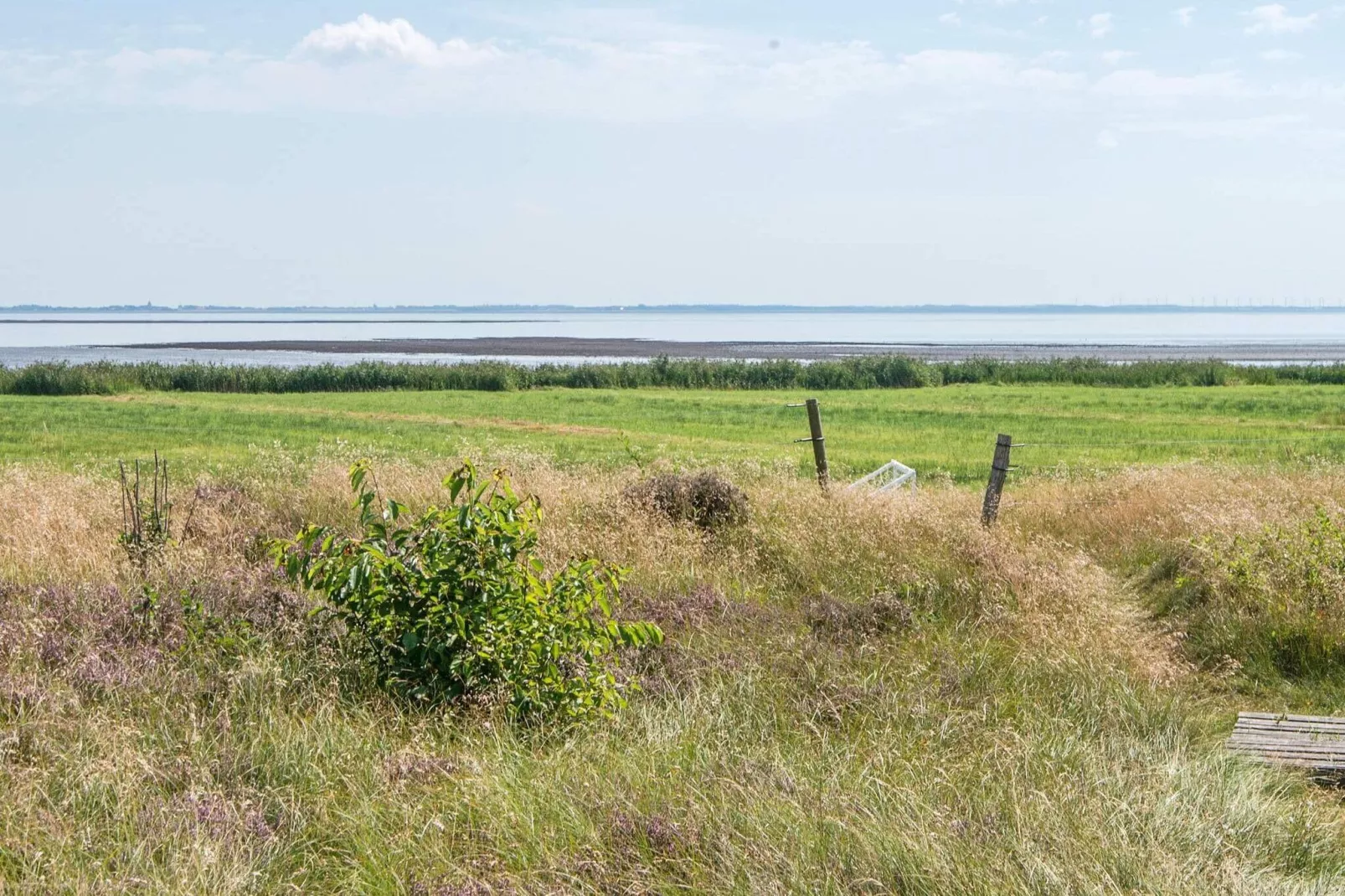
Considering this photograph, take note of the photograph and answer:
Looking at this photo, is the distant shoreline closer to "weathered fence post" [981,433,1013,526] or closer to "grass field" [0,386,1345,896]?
"weathered fence post" [981,433,1013,526]

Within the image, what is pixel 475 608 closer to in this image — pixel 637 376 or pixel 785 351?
pixel 637 376

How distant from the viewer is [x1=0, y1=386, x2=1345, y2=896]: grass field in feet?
16.5

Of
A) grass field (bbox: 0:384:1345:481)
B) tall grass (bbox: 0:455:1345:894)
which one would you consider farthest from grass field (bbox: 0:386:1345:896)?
grass field (bbox: 0:384:1345:481)

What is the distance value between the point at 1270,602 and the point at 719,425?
27.8 metres

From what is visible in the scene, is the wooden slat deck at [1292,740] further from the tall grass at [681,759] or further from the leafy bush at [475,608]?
the leafy bush at [475,608]

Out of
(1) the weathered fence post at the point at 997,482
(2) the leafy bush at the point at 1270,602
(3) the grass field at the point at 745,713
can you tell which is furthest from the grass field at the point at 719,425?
(2) the leafy bush at the point at 1270,602

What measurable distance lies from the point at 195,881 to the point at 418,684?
8.02ft

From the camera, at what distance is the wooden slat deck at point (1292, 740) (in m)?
7.07

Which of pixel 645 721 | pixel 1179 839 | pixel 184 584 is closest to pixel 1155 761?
pixel 1179 839

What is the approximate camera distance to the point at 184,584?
Answer: 9320 millimetres

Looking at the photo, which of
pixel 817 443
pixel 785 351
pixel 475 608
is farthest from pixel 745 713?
pixel 785 351

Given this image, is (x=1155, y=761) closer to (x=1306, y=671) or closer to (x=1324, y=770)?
(x=1324, y=770)

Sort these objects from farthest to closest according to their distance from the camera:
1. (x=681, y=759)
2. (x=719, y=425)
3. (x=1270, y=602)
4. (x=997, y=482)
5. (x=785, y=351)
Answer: (x=785, y=351) → (x=719, y=425) → (x=997, y=482) → (x=1270, y=602) → (x=681, y=759)

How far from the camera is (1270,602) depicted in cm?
1003
